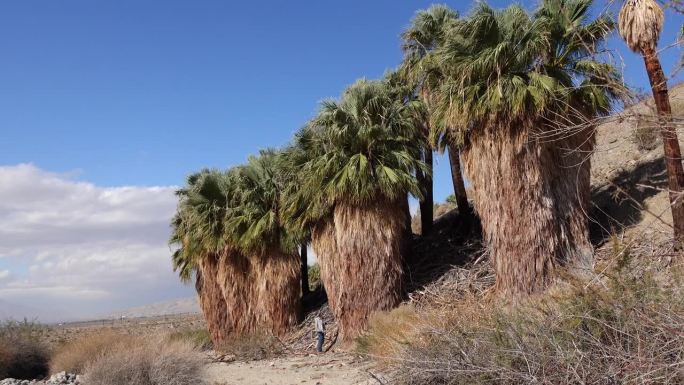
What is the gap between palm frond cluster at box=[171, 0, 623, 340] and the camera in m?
16.0

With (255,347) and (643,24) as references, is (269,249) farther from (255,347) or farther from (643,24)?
(643,24)

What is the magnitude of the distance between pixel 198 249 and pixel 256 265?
4.11 metres

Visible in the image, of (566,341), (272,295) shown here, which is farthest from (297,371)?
(566,341)

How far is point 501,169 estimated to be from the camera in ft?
53.7

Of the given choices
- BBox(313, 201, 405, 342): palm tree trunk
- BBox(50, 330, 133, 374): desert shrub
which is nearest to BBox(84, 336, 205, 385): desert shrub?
BBox(313, 201, 405, 342): palm tree trunk

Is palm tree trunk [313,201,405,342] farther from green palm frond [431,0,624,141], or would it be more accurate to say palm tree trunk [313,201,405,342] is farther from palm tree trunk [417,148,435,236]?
green palm frond [431,0,624,141]

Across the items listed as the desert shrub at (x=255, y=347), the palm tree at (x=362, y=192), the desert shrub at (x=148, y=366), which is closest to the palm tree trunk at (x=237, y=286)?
the desert shrub at (x=255, y=347)

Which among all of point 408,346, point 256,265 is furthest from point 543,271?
point 256,265

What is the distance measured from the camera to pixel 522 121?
16.1 m

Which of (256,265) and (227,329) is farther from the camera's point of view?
(227,329)

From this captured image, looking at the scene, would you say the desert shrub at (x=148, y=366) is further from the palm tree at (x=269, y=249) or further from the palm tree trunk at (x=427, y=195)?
the palm tree at (x=269, y=249)

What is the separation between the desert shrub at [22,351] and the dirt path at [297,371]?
29.4 ft

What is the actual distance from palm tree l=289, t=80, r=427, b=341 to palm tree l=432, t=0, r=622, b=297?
10.5 feet

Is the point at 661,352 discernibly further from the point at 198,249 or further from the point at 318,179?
the point at 198,249
